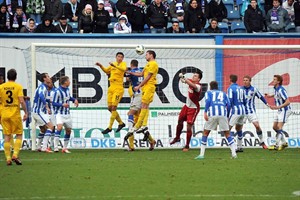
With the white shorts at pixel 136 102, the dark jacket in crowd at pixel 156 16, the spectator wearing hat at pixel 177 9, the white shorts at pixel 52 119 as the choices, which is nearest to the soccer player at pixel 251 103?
the white shorts at pixel 136 102

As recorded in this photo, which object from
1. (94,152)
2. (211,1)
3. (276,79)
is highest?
(211,1)

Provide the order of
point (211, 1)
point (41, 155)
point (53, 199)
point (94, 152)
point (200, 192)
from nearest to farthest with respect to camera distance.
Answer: point (53, 199) < point (200, 192) < point (41, 155) < point (94, 152) < point (211, 1)

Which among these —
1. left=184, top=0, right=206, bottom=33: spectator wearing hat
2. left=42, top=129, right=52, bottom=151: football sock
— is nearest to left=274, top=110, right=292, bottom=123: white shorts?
left=184, top=0, right=206, bottom=33: spectator wearing hat

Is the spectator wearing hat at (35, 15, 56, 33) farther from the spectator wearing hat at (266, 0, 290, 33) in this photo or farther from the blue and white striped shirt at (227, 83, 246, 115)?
the spectator wearing hat at (266, 0, 290, 33)

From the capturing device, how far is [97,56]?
24812 millimetres

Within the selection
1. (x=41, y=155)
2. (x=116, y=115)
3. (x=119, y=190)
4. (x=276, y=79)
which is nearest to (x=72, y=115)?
(x=116, y=115)

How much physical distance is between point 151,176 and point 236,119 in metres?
7.69

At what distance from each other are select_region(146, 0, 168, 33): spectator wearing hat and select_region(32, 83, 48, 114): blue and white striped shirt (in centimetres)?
512

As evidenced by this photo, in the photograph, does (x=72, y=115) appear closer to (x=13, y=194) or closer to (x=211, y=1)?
(x=211, y=1)

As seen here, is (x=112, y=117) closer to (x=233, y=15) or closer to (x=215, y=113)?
(x=215, y=113)

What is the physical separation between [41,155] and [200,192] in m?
8.44

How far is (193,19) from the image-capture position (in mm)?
25906

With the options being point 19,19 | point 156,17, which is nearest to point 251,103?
point 156,17

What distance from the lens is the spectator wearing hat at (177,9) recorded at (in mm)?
26688
